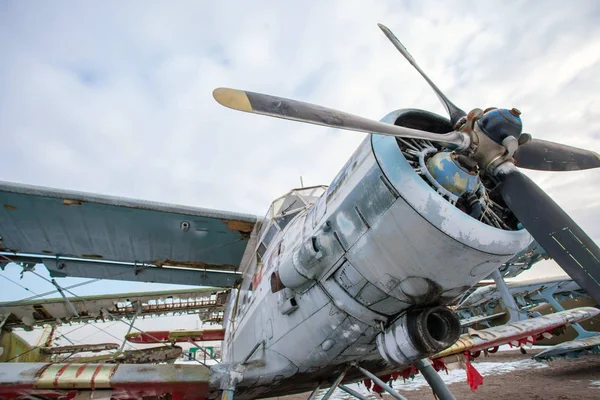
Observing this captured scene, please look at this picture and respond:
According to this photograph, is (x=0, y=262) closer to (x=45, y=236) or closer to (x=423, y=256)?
(x=45, y=236)

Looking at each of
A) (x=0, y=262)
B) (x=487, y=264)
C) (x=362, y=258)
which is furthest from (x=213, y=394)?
(x=0, y=262)

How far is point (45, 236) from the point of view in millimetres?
5531

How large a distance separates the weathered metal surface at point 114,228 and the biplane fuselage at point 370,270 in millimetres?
2285

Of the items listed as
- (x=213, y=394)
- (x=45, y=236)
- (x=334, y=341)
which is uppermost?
(x=45, y=236)

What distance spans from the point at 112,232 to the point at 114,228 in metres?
0.12

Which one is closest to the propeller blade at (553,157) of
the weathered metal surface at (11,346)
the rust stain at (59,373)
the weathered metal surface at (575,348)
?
the rust stain at (59,373)

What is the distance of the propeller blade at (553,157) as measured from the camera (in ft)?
10.5

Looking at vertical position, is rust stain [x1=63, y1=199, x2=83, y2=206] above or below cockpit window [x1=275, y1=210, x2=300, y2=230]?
above

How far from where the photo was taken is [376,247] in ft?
8.36

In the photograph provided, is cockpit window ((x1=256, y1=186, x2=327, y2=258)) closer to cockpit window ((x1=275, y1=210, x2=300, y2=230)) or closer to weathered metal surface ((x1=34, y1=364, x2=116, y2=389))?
cockpit window ((x1=275, y1=210, x2=300, y2=230))

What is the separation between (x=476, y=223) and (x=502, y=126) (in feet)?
2.60

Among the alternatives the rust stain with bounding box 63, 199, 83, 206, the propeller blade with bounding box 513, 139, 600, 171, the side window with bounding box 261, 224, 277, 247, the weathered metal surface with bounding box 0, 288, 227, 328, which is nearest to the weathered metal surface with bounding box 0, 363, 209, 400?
the side window with bounding box 261, 224, 277, 247

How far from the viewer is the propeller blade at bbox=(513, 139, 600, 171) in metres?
3.19

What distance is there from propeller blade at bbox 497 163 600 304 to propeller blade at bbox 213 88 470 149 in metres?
0.59
